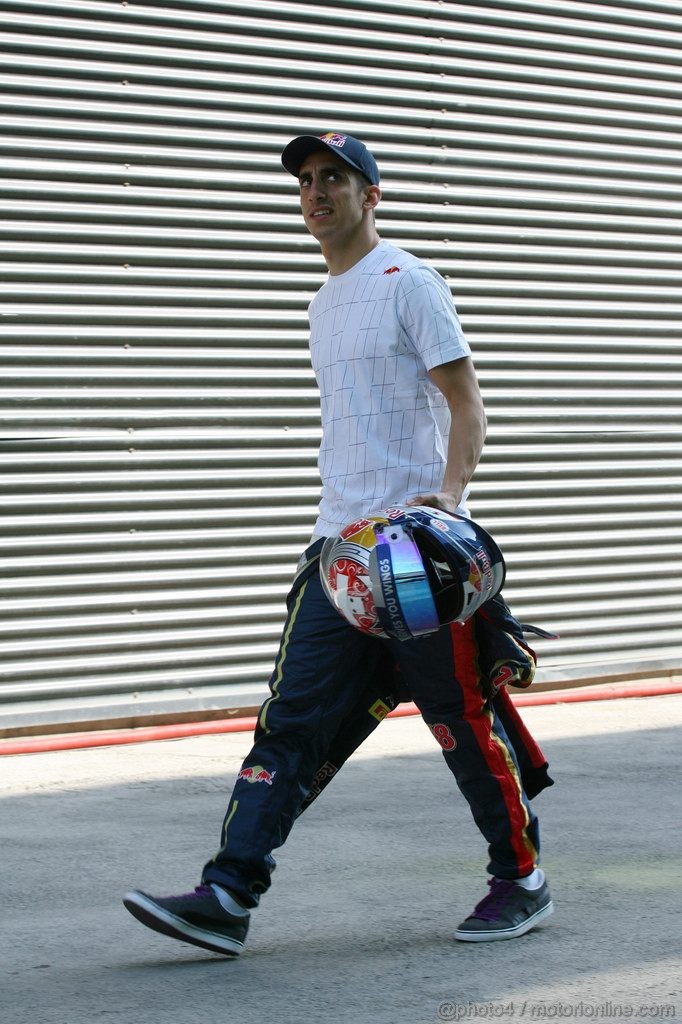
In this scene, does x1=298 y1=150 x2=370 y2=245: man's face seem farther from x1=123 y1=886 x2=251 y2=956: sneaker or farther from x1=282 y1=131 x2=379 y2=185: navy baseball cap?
x1=123 y1=886 x2=251 y2=956: sneaker

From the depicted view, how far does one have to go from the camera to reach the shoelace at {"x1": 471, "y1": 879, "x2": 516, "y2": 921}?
3.81m

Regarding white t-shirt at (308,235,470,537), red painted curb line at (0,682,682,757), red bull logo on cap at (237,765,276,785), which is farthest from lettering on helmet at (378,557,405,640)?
red painted curb line at (0,682,682,757)

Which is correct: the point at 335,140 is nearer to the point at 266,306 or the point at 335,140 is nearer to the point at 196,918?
the point at 196,918

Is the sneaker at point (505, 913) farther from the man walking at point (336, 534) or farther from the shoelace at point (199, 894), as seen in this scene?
the shoelace at point (199, 894)

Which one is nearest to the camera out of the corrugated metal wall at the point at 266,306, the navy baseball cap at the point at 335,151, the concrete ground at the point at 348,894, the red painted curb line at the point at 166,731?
the concrete ground at the point at 348,894

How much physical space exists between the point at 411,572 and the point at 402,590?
5 centimetres

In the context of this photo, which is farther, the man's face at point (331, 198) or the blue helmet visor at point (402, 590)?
the man's face at point (331, 198)

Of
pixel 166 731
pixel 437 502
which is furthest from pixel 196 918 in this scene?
pixel 166 731

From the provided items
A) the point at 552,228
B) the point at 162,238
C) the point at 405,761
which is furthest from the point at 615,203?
the point at 405,761

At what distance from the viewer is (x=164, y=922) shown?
3.49 metres

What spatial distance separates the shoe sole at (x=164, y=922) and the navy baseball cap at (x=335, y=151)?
1.98 m

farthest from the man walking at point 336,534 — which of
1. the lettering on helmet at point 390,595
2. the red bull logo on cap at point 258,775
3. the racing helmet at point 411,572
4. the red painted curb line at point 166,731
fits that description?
the red painted curb line at point 166,731

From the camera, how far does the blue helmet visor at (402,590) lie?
3.45m

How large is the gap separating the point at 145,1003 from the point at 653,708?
485 cm
